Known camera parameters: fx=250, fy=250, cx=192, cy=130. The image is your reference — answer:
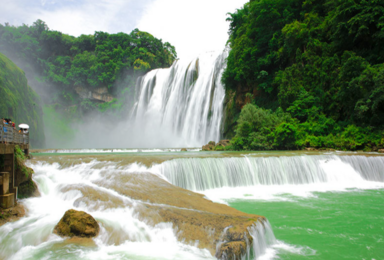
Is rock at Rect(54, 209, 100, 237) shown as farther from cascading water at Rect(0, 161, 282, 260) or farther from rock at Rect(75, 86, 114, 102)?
rock at Rect(75, 86, 114, 102)

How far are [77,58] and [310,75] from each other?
160ft

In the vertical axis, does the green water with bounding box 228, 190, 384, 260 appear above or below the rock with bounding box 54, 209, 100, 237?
below

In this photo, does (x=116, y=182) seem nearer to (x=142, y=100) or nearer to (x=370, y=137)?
(x=370, y=137)

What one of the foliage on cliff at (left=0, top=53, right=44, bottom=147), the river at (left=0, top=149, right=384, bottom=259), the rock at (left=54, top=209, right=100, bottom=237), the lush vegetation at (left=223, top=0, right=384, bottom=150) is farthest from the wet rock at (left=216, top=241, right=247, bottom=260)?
the foliage on cliff at (left=0, top=53, right=44, bottom=147)

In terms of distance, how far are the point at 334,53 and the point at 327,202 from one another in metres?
16.4

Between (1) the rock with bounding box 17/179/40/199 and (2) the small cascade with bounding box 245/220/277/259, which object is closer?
(2) the small cascade with bounding box 245/220/277/259

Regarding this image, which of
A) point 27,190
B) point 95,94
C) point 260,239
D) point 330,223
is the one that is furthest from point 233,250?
point 95,94

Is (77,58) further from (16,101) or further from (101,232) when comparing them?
→ (101,232)

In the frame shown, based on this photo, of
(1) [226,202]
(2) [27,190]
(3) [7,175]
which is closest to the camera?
(3) [7,175]

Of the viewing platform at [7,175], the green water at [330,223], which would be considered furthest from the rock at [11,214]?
the green water at [330,223]

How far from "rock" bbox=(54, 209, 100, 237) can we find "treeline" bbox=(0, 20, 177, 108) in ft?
152

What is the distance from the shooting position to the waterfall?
101 ft

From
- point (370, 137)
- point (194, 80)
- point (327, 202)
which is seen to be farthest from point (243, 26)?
point (327, 202)

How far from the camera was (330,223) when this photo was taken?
696 centimetres
